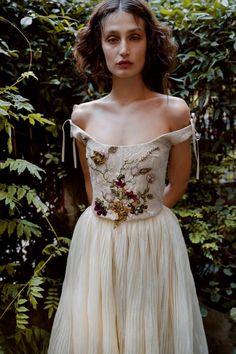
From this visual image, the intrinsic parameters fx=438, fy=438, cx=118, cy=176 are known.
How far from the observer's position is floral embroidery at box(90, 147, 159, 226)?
1.11 m

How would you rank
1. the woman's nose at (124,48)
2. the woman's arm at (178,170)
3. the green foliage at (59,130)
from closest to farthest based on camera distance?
the woman's nose at (124,48) → the woman's arm at (178,170) → the green foliage at (59,130)

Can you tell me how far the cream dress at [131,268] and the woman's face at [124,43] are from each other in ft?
0.64

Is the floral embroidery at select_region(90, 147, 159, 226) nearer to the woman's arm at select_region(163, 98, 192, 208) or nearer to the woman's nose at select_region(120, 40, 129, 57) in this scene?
the woman's arm at select_region(163, 98, 192, 208)

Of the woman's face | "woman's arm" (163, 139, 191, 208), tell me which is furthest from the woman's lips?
"woman's arm" (163, 139, 191, 208)

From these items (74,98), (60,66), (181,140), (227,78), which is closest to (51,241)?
(74,98)

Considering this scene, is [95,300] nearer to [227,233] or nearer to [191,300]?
[191,300]

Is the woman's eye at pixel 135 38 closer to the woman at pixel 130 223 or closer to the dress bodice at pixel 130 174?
the woman at pixel 130 223

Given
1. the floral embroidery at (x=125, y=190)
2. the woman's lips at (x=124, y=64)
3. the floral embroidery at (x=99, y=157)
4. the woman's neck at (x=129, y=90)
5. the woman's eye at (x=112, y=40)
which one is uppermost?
the woman's eye at (x=112, y=40)

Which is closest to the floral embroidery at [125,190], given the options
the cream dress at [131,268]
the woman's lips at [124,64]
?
the cream dress at [131,268]

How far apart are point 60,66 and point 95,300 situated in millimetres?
873

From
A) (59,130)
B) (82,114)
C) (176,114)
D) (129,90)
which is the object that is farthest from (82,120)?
(59,130)

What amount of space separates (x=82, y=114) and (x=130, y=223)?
1.14ft

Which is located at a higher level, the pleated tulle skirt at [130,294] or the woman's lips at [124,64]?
the woman's lips at [124,64]

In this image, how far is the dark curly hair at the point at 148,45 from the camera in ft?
3.67
